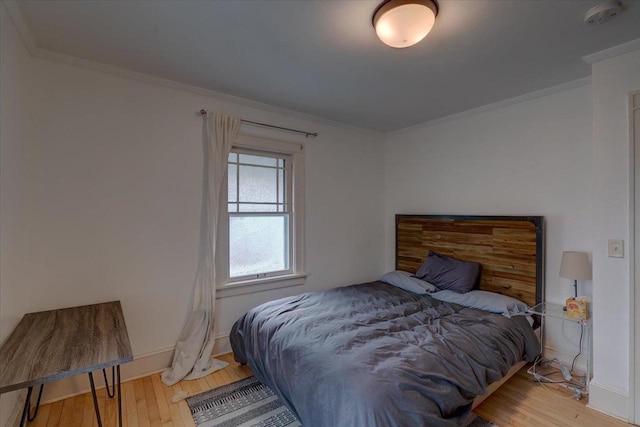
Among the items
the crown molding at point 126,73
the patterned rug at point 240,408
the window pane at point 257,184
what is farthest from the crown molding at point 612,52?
the patterned rug at point 240,408

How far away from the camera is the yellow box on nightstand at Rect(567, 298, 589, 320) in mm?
2252

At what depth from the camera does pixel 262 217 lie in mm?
3195

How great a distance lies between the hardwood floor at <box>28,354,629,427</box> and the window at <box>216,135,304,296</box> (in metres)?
0.94

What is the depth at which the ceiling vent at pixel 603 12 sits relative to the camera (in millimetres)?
1607

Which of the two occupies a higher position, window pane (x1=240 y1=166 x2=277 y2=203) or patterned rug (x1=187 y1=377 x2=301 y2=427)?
window pane (x1=240 y1=166 x2=277 y2=203)

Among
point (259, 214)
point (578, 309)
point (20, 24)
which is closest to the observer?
point (20, 24)

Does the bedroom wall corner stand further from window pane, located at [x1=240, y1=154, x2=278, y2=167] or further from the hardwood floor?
window pane, located at [x1=240, y1=154, x2=278, y2=167]

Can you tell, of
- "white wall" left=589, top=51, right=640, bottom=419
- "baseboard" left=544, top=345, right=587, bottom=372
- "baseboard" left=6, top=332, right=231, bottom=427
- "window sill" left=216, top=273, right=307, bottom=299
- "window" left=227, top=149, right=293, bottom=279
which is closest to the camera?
"white wall" left=589, top=51, right=640, bottom=419

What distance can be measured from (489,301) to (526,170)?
1.33 meters

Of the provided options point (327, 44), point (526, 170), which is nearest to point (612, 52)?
point (526, 170)

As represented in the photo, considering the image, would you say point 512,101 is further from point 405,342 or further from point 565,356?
point 405,342

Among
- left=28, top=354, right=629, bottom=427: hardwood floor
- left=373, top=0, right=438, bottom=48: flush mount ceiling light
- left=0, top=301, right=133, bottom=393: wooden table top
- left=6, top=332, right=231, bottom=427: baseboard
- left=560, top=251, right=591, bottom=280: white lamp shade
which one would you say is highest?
left=373, top=0, right=438, bottom=48: flush mount ceiling light

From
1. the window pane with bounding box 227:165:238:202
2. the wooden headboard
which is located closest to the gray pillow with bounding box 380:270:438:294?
the wooden headboard

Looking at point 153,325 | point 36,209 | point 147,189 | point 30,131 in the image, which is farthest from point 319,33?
point 153,325
